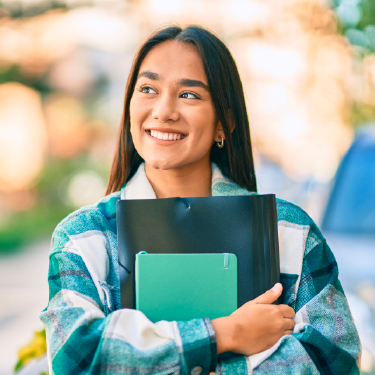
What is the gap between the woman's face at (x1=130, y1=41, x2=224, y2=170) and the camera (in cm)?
167

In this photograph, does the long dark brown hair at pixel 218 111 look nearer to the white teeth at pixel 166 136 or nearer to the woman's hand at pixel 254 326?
the white teeth at pixel 166 136

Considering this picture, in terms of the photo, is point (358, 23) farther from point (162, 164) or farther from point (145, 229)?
point (145, 229)

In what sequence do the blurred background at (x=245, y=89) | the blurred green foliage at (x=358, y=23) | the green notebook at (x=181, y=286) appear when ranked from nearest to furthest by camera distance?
the green notebook at (x=181, y=286) < the blurred background at (x=245, y=89) < the blurred green foliage at (x=358, y=23)

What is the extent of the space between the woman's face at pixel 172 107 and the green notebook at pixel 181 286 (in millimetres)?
372

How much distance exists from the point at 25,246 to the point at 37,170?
2393 millimetres

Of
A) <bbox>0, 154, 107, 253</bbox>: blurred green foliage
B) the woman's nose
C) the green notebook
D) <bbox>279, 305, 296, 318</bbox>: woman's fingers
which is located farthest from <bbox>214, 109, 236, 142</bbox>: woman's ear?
<bbox>0, 154, 107, 253</bbox>: blurred green foliage

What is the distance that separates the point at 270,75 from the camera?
8.55m

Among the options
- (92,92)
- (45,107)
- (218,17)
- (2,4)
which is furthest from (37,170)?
(218,17)

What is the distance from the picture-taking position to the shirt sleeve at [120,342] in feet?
4.37

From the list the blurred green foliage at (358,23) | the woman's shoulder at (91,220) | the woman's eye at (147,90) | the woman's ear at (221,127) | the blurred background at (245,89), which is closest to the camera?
the woman's shoulder at (91,220)

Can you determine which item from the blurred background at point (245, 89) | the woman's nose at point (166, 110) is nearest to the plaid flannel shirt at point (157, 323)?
the woman's nose at point (166, 110)

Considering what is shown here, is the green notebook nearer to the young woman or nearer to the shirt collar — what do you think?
the young woman

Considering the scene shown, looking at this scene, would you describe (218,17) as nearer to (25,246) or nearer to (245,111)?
(25,246)

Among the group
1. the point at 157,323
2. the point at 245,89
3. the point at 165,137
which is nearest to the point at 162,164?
the point at 165,137
